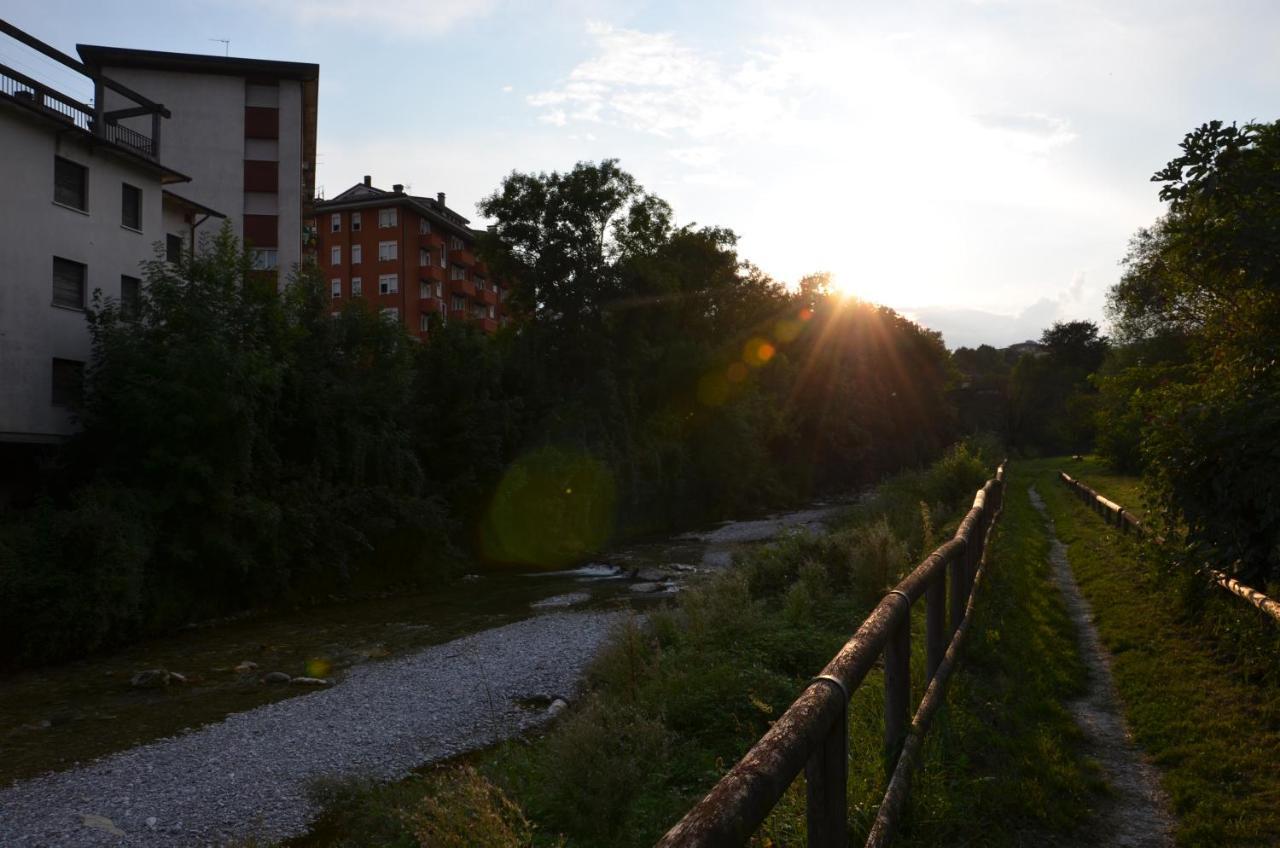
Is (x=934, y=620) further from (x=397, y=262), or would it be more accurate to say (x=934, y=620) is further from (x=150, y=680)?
(x=397, y=262)

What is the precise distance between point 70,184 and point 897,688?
2657 centimetres

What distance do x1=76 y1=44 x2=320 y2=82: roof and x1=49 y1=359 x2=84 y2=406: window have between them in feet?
64.4

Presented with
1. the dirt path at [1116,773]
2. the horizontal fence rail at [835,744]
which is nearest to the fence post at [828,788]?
the horizontal fence rail at [835,744]

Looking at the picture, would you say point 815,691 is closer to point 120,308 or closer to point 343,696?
point 343,696

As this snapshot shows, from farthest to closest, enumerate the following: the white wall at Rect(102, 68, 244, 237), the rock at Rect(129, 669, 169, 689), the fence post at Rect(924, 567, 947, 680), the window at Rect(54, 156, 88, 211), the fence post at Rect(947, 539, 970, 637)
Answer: the white wall at Rect(102, 68, 244, 237)
the window at Rect(54, 156, 88, 211)
the rock at Rect(129, 669, 169, 689)
the fence post at Rect(947, 539, 970, 637)
the fence post at Rect(924, 567, 947, 680)

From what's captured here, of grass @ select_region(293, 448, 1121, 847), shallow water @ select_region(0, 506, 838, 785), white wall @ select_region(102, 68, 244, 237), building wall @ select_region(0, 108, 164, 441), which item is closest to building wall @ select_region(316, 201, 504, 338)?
white wall @ select_region(102, 68, 244, 237)

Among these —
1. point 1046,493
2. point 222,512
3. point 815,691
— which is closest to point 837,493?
point 1046,493

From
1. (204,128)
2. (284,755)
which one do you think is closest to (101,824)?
(284,755)

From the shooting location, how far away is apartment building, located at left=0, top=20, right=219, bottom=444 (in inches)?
853

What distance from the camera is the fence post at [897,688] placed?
4.71 meters

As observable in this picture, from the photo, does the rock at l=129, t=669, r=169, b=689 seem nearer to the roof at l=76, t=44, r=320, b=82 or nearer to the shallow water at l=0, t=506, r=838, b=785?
the shallow water at l=0, t=506, r=838, b=785

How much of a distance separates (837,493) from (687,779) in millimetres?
54650

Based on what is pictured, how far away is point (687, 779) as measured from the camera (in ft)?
20.5

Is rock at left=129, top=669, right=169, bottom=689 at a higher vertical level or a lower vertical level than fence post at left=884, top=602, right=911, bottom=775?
lower
